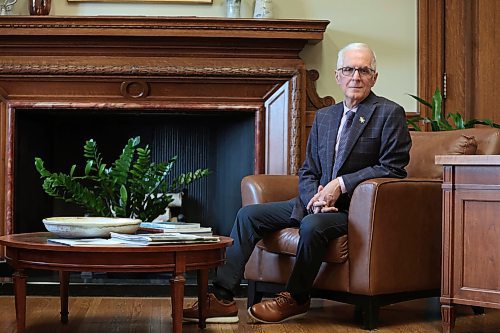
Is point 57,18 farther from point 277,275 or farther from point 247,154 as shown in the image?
point 277,275

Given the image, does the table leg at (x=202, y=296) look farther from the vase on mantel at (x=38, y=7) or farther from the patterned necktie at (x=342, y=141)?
the vase on mantel at (x=38, y=7)

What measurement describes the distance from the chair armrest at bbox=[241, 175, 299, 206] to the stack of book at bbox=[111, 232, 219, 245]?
88cm

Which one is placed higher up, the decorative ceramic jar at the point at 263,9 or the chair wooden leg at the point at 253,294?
the decorative ceramic jar at the point at 263,9

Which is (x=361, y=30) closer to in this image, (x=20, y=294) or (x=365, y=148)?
(x=365, y=148)

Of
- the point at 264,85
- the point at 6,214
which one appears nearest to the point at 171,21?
the point at 264,85

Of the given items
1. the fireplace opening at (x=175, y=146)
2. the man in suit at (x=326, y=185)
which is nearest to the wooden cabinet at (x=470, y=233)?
the man in suit at (x=326, y=185)

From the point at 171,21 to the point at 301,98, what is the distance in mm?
761

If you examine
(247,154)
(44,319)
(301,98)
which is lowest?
(44,319)

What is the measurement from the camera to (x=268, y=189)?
3656mm

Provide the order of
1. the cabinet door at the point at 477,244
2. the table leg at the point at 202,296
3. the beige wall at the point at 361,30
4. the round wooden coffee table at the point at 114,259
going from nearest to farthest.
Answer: the round wooden coffee table at the point at 114,259, the cabinet door at the point at 477,244, the table leg at the point at 202,296, the beige wall at the point at 361,30

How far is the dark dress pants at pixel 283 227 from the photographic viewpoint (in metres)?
3.14

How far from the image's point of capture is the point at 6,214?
4.26 metres

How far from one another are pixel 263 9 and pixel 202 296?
1.83 metres

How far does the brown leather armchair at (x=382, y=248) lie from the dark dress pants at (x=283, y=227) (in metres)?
0.05
